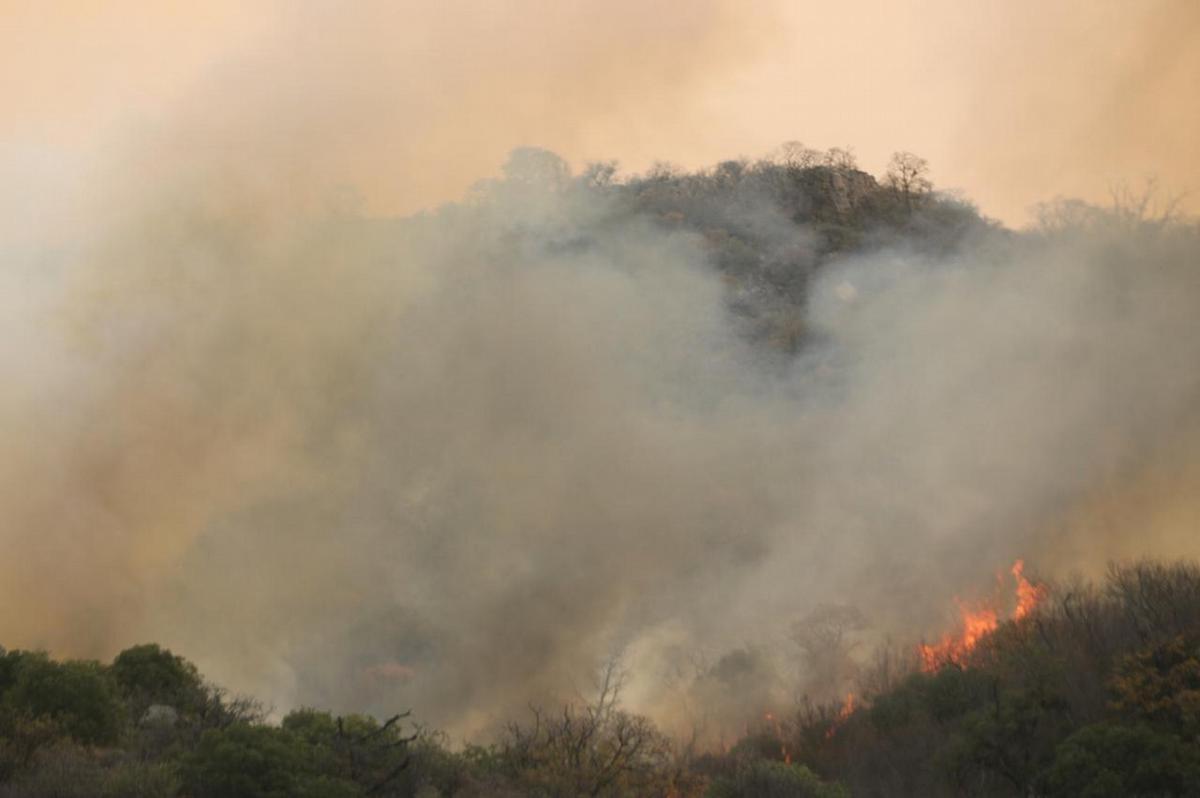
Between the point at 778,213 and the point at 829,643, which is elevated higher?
the point at 778,213

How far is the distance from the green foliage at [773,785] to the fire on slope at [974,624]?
709 inches

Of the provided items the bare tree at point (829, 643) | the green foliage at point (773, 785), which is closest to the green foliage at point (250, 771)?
the green foliage at point (773, 785)

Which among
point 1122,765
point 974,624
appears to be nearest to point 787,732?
point 974,624

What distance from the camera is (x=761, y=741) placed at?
45.5 meters

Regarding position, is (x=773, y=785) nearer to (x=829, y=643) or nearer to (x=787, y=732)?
(x=787, y=732)

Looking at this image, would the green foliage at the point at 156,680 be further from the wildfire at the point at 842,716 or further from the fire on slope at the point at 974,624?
the fire on slope at the point at 974,624

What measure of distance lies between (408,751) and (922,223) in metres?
96.7

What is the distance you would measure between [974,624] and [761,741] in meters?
15.2

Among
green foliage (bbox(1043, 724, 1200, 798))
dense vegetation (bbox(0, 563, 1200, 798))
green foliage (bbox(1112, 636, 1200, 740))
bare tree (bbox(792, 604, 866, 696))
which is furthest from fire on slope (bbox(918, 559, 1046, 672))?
A: green foliage (bbox(1043, 724, 1200, 798))

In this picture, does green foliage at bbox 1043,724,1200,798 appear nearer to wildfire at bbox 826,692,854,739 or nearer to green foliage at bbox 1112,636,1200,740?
green foliage at bbox 1112,636,1200,740

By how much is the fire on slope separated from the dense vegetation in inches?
204

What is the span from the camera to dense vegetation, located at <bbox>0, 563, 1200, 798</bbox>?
84.7 ft

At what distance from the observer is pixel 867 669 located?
52000 millimetres

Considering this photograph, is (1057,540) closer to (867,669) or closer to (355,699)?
(867,669)
